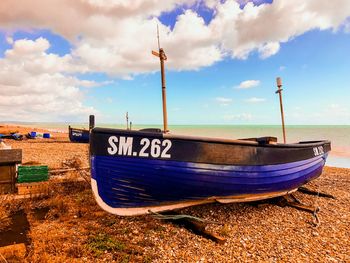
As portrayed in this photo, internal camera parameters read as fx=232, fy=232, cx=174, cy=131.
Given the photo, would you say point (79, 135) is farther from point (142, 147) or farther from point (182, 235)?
point (182, 235)

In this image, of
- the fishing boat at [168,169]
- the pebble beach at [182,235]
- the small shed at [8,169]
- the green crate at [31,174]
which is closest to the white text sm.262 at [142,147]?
the fishing boat at [168,169]

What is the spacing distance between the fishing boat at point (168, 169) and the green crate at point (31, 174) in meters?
4.12

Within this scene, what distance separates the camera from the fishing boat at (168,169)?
5.20m

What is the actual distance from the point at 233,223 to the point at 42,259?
4.40 m

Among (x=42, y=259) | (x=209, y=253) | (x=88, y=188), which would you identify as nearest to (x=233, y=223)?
(x=209, y=253)

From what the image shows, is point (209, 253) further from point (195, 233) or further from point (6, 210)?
point (6, 210)

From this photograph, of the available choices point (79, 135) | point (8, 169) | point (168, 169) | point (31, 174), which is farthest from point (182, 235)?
point (79, 135)

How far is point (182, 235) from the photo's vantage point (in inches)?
211

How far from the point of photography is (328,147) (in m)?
10.5

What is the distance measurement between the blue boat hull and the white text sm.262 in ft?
0.31

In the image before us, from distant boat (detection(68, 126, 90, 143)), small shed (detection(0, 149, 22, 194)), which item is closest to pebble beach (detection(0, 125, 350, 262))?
small shed (detection(0, 149, 22, 194))

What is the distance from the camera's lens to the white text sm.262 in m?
5.17

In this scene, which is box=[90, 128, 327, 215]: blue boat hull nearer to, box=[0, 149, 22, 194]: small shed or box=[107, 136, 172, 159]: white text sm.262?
box=[107, 136, 172, 159]: white text sm.262

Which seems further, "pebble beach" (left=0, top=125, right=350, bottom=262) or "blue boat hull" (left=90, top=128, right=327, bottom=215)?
"blue boat hull" (left=90, top=128, right=327, bottom=215)
